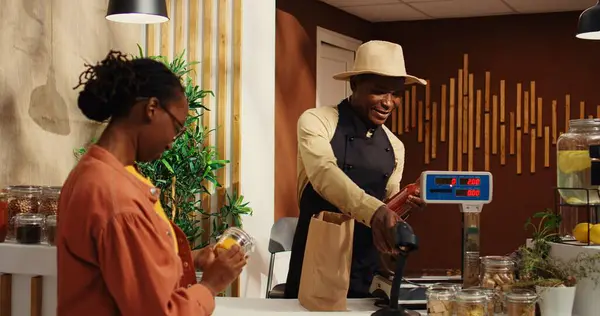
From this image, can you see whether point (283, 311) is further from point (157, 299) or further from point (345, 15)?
point (345, 15)

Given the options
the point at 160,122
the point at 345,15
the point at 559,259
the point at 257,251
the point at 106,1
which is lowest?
the point at 257,251

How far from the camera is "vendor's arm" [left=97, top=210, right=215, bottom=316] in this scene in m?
1.53

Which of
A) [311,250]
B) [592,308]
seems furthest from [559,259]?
[311,250]

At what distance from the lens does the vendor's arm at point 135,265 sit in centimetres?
153

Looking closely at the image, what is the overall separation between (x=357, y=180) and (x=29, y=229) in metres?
1.26

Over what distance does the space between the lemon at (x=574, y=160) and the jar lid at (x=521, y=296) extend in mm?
477

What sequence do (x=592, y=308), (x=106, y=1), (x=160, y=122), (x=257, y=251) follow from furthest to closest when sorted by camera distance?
(x=257, y=251), (x=106, y=1), (x=592, y=308), (x=160, y=122)

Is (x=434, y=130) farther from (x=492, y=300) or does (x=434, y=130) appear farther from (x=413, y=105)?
(x=492, y=300)

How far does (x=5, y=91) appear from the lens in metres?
3.26

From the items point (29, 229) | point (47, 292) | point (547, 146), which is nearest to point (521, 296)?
point (47, 292)

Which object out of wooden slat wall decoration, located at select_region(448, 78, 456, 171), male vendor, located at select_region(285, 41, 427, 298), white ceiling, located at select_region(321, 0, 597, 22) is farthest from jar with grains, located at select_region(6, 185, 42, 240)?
wooden slat wall decoration, located at select_region(448, 78, 456, 171)

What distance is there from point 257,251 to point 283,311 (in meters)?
2.85

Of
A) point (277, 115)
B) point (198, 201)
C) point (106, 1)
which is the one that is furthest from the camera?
point (277, 115)

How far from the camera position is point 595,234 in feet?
7.92
